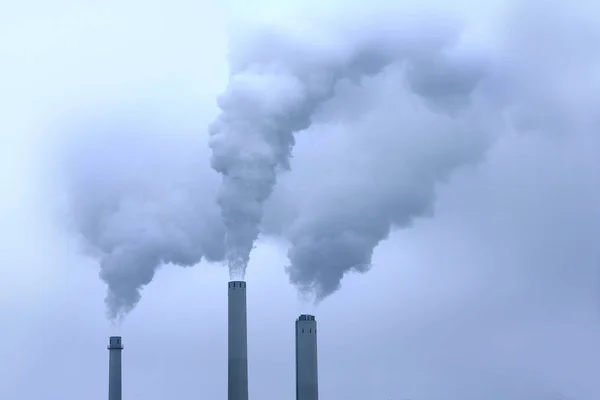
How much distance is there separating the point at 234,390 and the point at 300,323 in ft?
18.0

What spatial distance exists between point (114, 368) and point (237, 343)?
18.9 meters

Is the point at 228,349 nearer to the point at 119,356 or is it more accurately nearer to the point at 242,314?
the point at 242,314

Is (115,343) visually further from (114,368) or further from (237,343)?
(237,343)

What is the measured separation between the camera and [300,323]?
2192 inches

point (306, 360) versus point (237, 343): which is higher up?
point (237, 343)

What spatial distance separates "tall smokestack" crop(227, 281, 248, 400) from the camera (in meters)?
54.0

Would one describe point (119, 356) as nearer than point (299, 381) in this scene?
No

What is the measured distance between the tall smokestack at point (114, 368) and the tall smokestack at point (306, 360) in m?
18.8

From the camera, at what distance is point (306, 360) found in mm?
54781

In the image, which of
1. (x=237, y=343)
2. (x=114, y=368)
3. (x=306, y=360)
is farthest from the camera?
(x=114, y=368)

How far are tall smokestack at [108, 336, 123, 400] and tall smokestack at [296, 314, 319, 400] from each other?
18790mm

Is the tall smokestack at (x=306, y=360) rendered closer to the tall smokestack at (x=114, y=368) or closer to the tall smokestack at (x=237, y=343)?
the tall smokestack at (x=237, y=343)

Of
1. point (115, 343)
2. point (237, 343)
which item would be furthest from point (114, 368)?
point (237, 343)

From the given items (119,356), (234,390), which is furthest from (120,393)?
(234,390)
